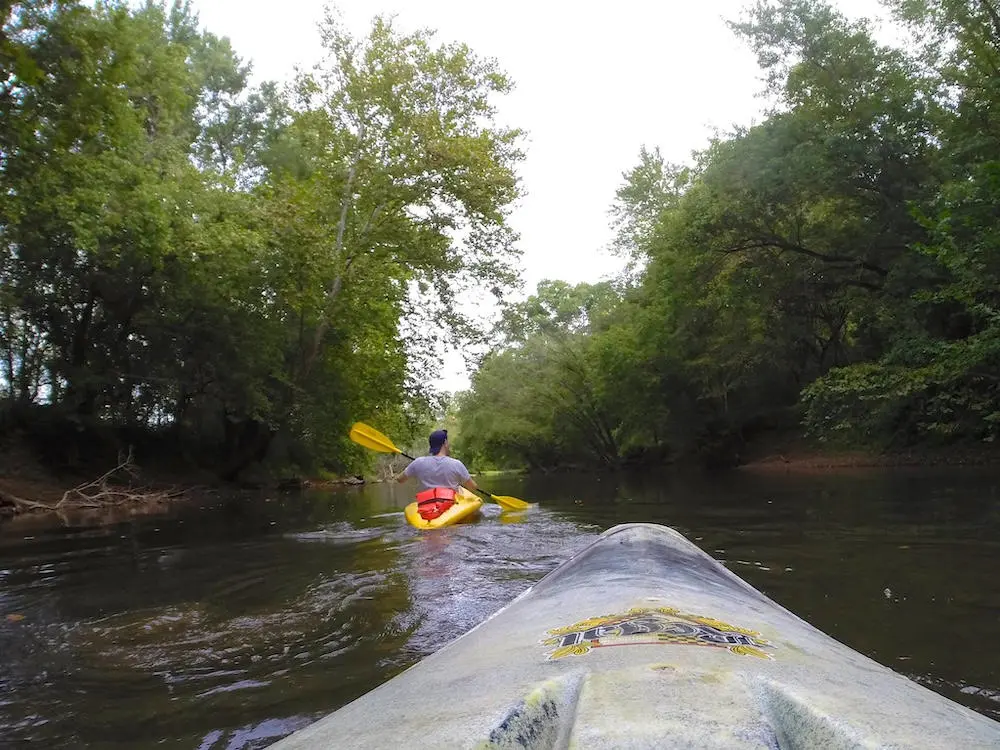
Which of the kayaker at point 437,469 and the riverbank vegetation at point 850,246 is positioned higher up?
the riverbank vegetation at point 850,246

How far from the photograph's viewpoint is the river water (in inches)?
109

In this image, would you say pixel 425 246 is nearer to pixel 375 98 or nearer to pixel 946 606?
pixel 375 98

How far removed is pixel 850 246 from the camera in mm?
17203

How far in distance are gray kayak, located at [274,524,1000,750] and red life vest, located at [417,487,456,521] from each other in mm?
5958

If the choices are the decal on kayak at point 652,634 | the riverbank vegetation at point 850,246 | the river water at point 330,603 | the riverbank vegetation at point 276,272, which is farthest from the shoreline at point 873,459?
the decal on kayak at point 652,634

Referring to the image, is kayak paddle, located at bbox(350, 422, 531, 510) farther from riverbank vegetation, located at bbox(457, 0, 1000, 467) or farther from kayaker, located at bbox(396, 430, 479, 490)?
riverbank vegetation, located at bbox(457, 0, 1000, 467)

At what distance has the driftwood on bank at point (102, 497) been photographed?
44.1 feet

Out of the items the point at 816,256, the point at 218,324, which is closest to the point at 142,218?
the point at 218,324

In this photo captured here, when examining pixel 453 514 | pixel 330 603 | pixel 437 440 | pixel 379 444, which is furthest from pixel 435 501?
pixel 330 603

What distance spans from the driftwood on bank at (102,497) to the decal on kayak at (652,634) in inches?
582

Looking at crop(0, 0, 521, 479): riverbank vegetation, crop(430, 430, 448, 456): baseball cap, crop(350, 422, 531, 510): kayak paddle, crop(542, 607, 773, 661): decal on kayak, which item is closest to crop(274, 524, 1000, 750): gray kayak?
crop(542, 607, 773, 661): decal on kayak

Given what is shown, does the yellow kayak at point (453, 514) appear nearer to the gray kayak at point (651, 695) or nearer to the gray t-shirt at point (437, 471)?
the gray t-shirt at point (437, 471)

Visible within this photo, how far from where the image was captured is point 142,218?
1277 centimetres

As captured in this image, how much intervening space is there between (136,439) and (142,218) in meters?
10.6
